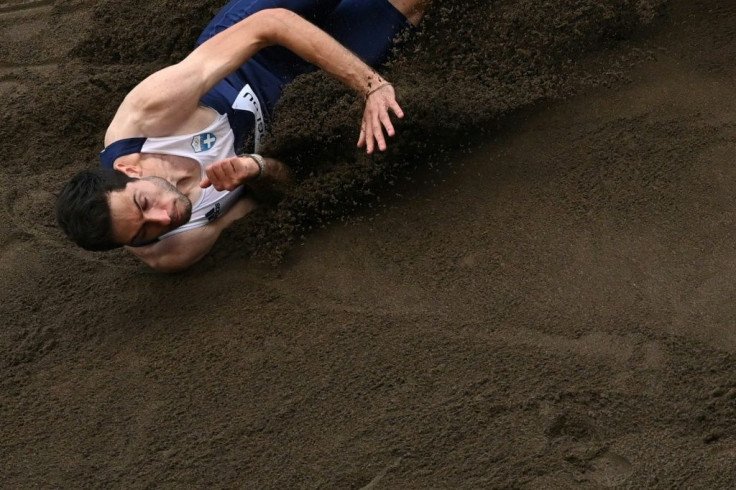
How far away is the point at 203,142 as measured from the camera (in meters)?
3.13

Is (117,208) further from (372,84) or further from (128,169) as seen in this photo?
(372,84)

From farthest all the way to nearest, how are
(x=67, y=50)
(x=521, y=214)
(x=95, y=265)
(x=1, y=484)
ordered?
(x=67, y=50) < (x=95, y=265) < (x=521, y=214) < (x=1, y=484)

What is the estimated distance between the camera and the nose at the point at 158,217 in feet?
9.44

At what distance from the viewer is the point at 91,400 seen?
2.94 m

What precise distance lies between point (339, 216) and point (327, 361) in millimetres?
606

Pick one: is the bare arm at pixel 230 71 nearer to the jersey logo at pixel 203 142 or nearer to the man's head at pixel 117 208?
the jersey logo at pixel 203 142

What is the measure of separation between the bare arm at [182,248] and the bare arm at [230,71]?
1.20ft

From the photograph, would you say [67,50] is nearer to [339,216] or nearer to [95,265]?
[95,265]

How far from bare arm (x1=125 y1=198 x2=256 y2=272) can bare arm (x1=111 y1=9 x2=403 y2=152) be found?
366mm

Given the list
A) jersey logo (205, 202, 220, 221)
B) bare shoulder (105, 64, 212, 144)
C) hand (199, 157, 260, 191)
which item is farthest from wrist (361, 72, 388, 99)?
jersey logo (205, 202, 220, 221)

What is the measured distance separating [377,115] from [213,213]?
0.72 metres

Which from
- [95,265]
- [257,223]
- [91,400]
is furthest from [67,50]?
[91,400]

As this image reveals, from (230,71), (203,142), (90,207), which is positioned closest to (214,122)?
(203,142)

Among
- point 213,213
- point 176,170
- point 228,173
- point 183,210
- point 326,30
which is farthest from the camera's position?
point 326,30
